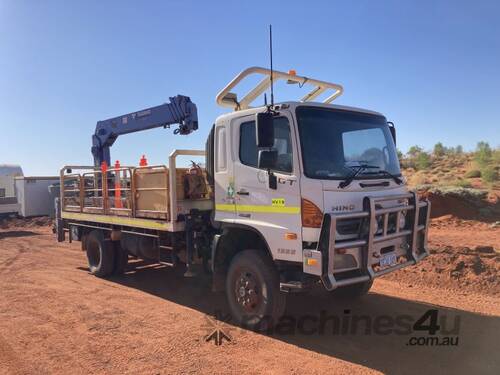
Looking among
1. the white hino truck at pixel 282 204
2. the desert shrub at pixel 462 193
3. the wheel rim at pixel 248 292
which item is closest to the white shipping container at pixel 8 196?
→ the white hino truck at pixel 282 204

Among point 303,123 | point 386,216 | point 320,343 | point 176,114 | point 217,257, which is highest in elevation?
point 176,114

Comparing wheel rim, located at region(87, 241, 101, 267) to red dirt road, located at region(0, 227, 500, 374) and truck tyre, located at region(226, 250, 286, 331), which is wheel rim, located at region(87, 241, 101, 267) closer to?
red dirt road, located at region(0, 227, 500, 374)

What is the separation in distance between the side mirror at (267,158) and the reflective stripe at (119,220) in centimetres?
240

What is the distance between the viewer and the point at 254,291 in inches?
220

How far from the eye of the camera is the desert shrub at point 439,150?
4009 centimetres

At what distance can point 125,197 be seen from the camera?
8141mm

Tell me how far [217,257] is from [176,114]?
3.66 meters

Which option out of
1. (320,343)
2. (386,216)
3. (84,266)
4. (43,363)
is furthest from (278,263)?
(84,266)

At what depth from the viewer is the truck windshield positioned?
519 centimetres

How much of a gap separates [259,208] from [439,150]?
39.1 m

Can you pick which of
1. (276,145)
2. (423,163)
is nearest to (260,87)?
(276,145)

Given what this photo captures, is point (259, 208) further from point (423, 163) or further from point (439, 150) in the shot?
point (439, 150)

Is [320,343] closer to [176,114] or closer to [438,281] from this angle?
[438,281]

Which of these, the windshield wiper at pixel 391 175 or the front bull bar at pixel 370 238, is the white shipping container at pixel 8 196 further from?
the front bull bar at pixel 370 238
